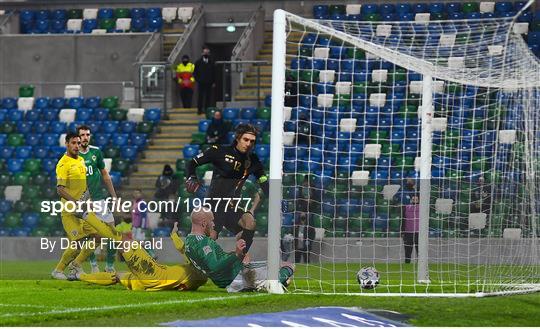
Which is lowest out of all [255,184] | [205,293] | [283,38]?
[205,293]

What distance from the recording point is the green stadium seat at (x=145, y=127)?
31609 millimetres

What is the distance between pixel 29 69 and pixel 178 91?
398cm

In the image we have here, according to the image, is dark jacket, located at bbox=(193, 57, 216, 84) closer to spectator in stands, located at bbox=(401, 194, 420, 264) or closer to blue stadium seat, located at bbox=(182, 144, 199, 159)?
blue stadium seat, located at bbox=(182, 144, 199, 159)

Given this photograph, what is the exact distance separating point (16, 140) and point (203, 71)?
4415 millimetres

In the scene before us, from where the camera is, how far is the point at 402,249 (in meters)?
20.9

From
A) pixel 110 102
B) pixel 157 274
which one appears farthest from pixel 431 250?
pixel 110 102

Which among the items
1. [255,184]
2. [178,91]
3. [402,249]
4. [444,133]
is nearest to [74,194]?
[255,184]

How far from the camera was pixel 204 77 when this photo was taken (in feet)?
104

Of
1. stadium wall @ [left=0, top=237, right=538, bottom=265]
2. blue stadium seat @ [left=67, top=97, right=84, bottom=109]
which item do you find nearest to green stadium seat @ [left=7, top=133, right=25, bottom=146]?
blue stadium seat @ [left=67, top=97, right=84, bottom=109]

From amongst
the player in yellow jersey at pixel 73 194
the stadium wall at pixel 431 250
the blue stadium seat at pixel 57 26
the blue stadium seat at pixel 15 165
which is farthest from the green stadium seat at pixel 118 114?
the player in yellow jersey at pixel 73 194

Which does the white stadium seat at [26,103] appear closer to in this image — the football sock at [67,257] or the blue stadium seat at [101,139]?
the blue stadium seat at [101,139]

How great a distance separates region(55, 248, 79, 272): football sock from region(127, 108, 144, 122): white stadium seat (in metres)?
13.9

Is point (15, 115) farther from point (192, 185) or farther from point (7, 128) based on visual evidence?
point (192, 185)

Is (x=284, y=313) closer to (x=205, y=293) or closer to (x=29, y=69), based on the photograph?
(x=205, y=293)
